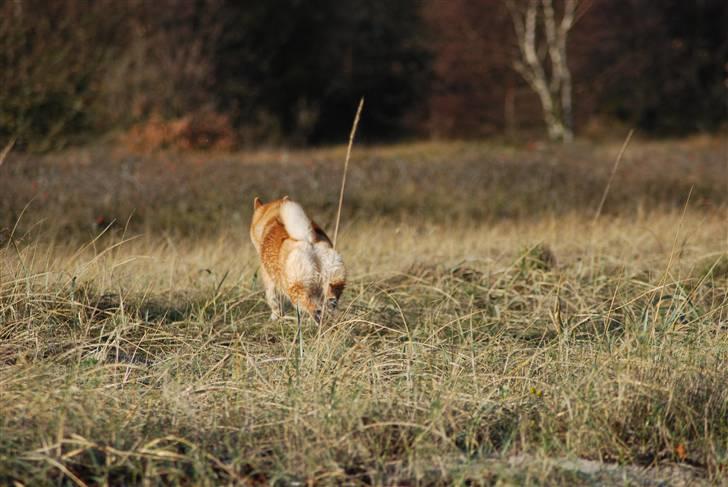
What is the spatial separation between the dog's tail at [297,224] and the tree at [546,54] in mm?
18242

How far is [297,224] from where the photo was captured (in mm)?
4055

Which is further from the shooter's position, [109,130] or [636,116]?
[636,116]

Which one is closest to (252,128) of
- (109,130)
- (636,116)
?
(109,130)

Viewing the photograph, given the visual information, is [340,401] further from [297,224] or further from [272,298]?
[272,298]

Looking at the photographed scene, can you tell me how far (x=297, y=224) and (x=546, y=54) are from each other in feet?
66.7

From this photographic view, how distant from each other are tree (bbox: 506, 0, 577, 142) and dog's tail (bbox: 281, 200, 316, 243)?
59.8 feet

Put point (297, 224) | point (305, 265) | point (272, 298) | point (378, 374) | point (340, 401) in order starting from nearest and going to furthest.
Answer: point (340, 401) < point (378, 374) < point (305, 265) < point (297, 224) < point (272, 298)

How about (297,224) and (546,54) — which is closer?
(297,224)

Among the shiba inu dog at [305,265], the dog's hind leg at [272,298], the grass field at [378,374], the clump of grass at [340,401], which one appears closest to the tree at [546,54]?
the grass field at [378,374]

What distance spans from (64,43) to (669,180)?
8647 millimetres

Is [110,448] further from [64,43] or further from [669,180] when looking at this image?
[64,43]

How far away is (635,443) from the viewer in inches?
118

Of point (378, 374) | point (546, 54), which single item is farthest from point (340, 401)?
point (546, 54)

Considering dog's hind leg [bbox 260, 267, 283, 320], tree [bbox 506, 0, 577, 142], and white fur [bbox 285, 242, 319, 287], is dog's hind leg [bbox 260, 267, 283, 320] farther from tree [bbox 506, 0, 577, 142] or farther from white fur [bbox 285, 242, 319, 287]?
tree [bbox 506, 0, 577, 142]
